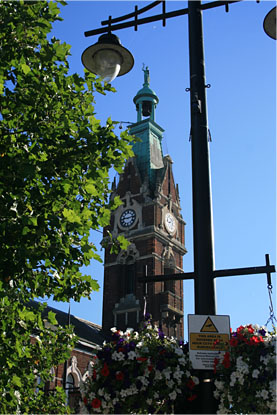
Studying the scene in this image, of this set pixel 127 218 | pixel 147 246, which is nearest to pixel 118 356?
pixel 147 246

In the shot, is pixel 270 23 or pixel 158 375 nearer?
pixel 158 375

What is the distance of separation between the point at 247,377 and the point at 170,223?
48930 mm

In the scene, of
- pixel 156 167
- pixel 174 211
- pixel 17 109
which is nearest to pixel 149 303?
pixel 174 211

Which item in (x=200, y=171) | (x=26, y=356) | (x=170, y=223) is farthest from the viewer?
(x=170, y=223)

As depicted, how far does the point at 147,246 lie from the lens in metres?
50.0

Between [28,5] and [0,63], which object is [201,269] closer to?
[0,63]

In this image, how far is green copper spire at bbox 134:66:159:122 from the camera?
60250 millimetres

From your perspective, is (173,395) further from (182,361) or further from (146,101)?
(146,101)

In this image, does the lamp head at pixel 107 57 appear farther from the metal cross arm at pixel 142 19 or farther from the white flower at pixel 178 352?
the white flower at pixel 178 352

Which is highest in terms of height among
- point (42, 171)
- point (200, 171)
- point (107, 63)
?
point (107, 63)

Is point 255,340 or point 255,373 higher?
point 255,340

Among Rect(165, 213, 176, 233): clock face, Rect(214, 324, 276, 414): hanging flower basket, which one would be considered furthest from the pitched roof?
Rect(214, 324, 276, 414): hanging flower basket

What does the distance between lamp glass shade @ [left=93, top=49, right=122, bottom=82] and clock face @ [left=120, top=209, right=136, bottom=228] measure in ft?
149

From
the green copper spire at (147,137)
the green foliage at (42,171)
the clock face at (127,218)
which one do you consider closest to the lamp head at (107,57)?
the green foliage at (42,171)
